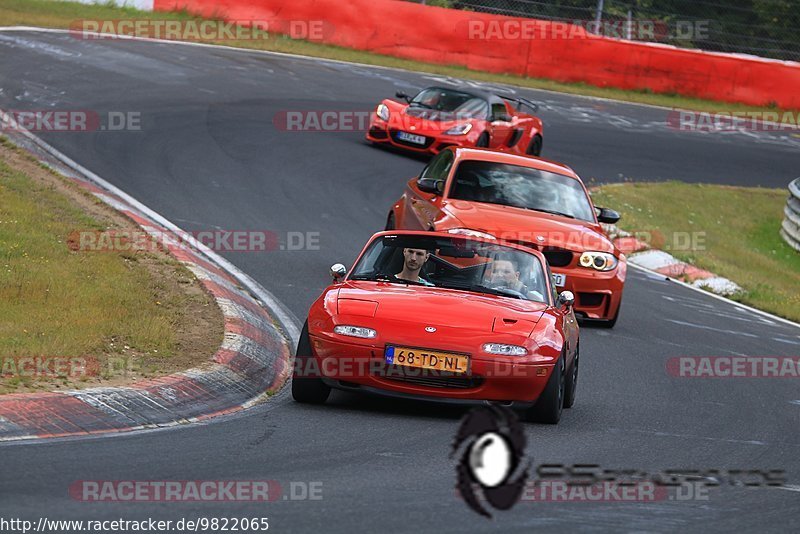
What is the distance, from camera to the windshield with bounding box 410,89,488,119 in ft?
72.2

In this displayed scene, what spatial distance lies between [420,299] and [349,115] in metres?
14.9

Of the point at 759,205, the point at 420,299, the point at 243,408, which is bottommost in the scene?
the point at 759,205

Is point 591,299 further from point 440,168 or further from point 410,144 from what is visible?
point 410,144

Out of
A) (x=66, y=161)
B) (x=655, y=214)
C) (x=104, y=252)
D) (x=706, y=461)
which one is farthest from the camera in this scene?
(x=655, y=214)

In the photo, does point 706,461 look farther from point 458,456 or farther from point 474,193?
point 474,193

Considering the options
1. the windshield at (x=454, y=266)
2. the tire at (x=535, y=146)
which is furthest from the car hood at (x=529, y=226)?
the tire at (x=535, y=146)

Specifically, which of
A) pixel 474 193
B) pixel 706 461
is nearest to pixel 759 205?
A: pixel 474 193

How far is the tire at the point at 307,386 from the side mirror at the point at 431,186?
5019mm

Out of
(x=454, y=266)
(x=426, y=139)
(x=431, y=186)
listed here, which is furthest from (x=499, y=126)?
(x=454, y=266)

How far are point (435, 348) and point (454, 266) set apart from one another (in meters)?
1.48

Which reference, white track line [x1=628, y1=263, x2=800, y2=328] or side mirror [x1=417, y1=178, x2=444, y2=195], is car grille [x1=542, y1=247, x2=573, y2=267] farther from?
white track line [x1=628, y1=263, x2=800, y2=328]

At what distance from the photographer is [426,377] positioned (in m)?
8.19

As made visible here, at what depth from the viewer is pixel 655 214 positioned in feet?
69.8

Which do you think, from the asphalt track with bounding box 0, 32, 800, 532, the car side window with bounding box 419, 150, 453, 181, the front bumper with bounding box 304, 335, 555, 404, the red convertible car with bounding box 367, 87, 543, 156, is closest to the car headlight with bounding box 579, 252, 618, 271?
the asphalt track with bounding box 0, 32, 800, 532
